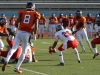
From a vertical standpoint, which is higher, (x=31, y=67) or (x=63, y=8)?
(x=31, y=67)

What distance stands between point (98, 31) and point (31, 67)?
11.3ft

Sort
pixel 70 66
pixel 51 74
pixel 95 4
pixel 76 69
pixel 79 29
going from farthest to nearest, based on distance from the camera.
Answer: pixel 95 4 → pixel 79 29 → pixel 70 66 → pixel 76 69 → pixel 51 74

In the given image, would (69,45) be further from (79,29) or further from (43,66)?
(79,29)

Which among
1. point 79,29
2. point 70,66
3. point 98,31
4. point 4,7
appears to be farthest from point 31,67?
point 4,7

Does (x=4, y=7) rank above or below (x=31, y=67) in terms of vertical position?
below

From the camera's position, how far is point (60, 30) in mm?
10211

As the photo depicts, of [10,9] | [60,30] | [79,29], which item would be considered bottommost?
[10,9]

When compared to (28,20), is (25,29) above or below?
below

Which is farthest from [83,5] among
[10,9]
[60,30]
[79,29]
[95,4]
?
[60,30]

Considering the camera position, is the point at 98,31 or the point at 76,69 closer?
the point at 76,69

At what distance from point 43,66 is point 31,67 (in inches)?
16.1

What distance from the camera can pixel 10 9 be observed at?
122 feet

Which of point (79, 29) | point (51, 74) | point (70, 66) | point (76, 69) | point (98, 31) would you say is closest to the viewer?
point (51, 74)

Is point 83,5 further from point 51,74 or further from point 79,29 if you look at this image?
point 51,74
